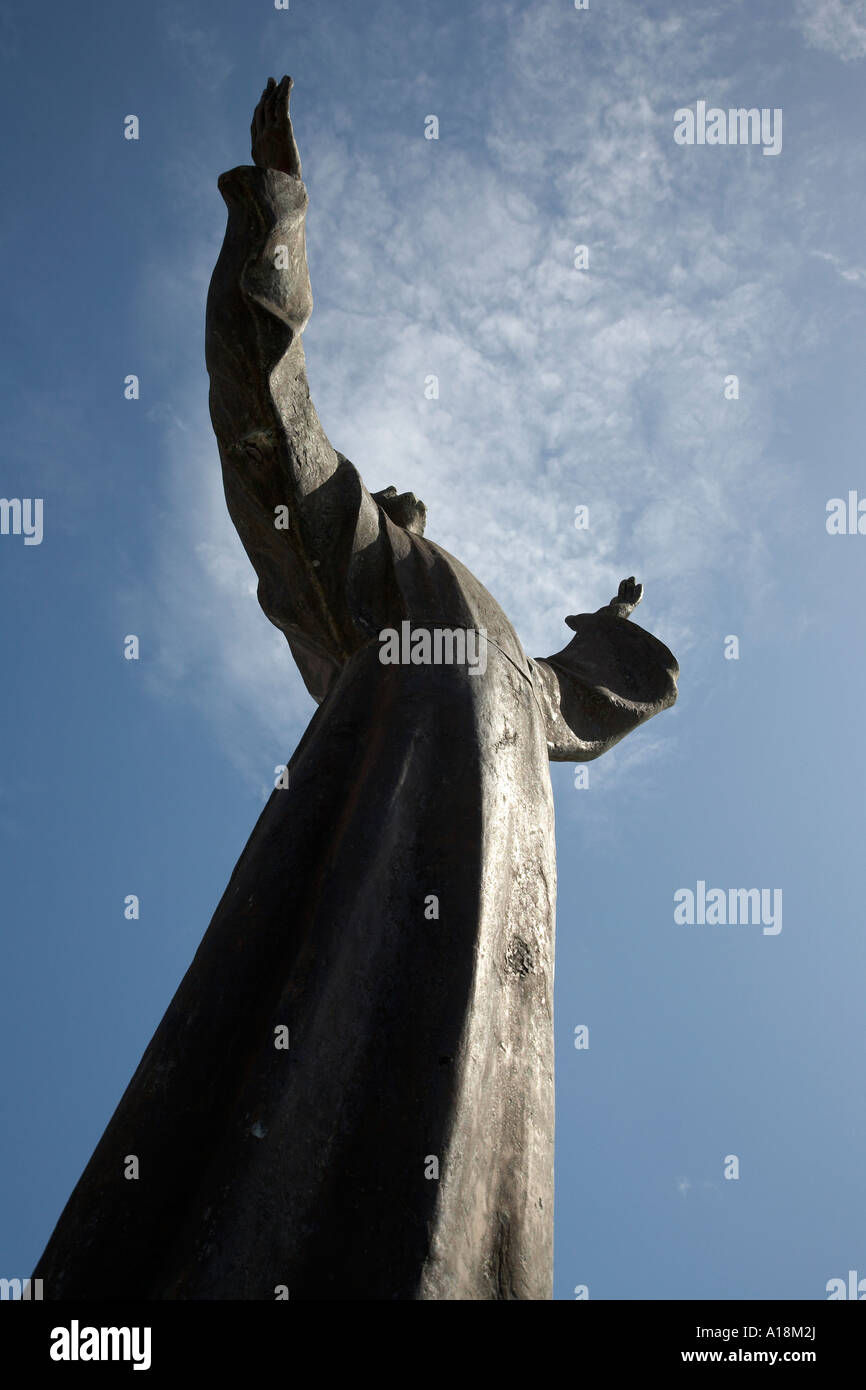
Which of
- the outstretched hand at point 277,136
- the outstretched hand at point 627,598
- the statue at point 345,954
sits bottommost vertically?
the statue at point 345,954

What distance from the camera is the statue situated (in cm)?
291

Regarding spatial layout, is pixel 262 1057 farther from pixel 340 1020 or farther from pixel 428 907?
pixel 428 907

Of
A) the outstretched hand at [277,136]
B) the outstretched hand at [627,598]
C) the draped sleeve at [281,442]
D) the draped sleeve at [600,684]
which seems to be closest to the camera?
the draped sleeve at [281,442]

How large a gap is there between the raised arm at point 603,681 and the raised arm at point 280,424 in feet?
3.45

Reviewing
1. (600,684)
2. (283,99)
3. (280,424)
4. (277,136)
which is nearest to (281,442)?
(280,424)

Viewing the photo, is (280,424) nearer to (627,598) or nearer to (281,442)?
(281,442)

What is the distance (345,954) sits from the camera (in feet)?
11.1

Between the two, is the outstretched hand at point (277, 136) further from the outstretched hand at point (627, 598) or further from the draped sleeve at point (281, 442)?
the outstretched hand at point (627, 598)

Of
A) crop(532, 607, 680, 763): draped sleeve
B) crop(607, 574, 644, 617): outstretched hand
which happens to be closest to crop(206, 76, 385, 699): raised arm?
crop(532, 607, 680, 763): draped sleeve

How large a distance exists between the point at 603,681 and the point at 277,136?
114 inches

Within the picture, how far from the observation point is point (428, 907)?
362cm

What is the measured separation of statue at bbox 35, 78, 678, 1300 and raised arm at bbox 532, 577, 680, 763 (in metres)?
0.20

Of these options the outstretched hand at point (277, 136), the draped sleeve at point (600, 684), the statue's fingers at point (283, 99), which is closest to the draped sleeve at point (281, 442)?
the outstretched hand at point (277, 136)

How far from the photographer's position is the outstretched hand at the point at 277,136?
15.6 feet
